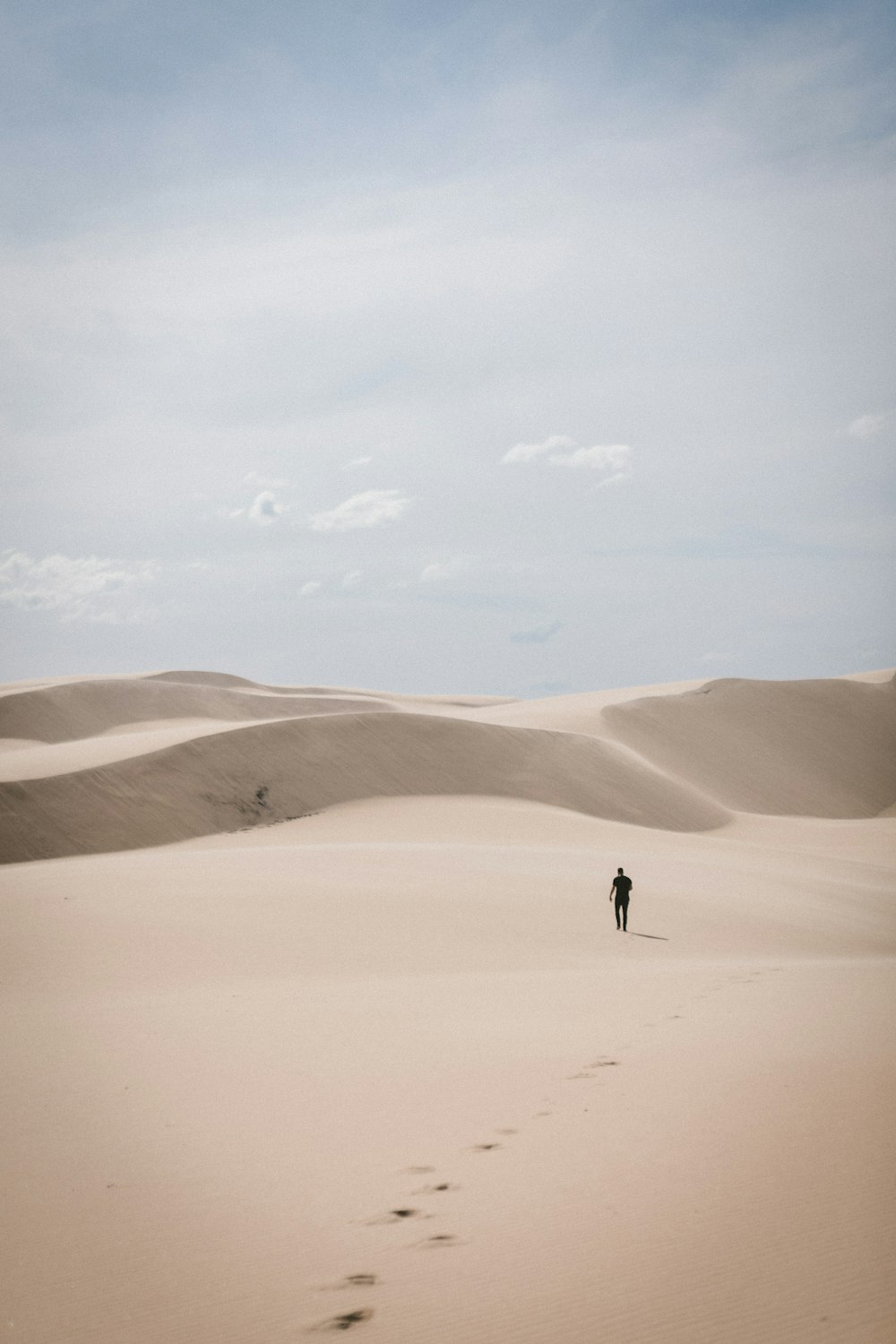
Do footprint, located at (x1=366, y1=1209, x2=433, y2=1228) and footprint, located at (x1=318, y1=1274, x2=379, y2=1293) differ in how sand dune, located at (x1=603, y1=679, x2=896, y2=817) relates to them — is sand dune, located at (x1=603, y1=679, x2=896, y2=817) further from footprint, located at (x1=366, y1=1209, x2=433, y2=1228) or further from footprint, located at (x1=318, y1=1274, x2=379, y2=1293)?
footprint, located at (x1=318, y1=1274, x2=379, y2=1293)

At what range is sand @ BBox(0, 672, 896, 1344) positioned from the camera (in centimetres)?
396

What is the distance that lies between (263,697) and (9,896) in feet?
152

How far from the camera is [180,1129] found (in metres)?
5.91

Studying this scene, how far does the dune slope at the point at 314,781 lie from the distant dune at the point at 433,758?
0.19ft

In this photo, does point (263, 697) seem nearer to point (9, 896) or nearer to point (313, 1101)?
point (9, 896)

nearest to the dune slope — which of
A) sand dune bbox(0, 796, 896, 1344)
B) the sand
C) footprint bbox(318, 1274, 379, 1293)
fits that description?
the sand

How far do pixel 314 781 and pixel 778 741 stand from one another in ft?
94.0

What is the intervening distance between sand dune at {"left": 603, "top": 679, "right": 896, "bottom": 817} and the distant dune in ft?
0.34

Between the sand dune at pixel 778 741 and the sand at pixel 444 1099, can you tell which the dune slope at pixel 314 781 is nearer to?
the sand at pixel 444 1099

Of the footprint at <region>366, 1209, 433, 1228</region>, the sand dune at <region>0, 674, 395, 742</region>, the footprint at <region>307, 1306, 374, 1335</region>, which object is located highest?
the sand dune at <region>0, 674, 395, 742</region>

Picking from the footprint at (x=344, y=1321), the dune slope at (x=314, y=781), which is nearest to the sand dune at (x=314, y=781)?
the dune slope at (x=314, y=781)

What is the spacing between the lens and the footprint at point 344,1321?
3.75 metres

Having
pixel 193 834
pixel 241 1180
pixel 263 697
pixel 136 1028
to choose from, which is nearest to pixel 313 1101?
pixel 241 1180

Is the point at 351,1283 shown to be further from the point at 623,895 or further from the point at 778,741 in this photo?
the point at 778,741
